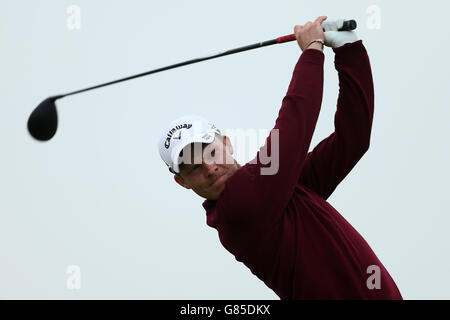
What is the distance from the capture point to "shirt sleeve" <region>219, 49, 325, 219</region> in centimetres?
105

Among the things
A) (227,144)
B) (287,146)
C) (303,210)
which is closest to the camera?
(287,146)

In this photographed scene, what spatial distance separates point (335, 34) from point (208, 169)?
1.06 feet

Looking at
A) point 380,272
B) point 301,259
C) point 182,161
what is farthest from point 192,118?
point 380,272

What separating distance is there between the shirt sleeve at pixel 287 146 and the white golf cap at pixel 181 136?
14 cm

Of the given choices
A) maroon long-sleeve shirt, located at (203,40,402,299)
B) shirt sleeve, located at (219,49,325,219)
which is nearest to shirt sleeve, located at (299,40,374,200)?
maroon long-sleeve shirt, located at (203,40,402,299)

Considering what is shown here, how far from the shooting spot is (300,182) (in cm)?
127

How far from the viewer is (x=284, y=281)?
3.84ft

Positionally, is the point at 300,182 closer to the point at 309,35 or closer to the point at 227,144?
the point at 227,144

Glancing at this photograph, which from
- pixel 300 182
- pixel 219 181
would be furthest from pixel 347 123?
pixel 219 181

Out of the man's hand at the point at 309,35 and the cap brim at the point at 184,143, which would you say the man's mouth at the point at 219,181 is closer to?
the cap brim at the point at 184,143

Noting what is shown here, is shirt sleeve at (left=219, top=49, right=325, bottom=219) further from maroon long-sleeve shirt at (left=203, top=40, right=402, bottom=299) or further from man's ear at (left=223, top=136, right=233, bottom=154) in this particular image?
man's ear at (left=223, top=136, right=233, bottom=154)

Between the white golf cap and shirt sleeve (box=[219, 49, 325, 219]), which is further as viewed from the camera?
the white golf cap

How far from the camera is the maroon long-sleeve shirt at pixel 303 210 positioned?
1.07 m
